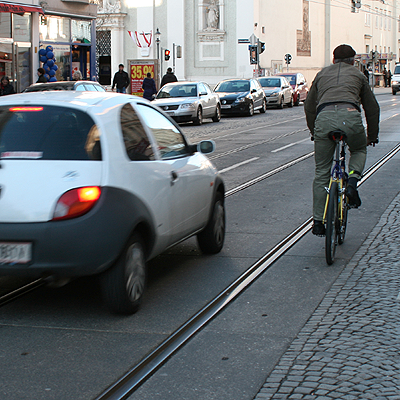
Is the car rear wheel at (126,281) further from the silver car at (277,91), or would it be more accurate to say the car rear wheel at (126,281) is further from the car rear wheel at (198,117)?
the silver car at (277,91)

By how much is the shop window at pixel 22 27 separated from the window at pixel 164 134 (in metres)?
24.0

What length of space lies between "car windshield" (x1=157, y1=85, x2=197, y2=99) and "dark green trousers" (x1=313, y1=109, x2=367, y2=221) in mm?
19901

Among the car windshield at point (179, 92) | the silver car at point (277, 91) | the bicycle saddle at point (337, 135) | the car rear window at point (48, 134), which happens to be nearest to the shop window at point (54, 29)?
the car windshield at point (179, 92)

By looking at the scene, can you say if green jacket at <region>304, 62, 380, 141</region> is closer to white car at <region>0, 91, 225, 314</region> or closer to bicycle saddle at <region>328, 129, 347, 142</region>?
bicycle saddle at <region>328, 129, 347, 142</region>

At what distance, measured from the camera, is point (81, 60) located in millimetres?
33969

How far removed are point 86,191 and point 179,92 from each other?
2223 cm

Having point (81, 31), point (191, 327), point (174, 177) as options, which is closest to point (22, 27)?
point (81, 31)

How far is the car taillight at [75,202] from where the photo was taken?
470 cm

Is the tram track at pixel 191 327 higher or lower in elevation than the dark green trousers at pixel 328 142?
lower

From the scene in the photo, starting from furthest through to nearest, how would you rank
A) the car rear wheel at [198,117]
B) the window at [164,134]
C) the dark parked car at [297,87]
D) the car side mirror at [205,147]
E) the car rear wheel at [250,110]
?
1. the dark parked car at [297,87]
2. the car rear wheel at [250,110]
3. the car rear wheel at [198,117]
4. the car side mirror at [205,147]
5. the window at [164,134]

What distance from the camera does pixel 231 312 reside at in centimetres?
511

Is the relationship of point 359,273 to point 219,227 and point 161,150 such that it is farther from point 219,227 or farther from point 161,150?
point 161,150

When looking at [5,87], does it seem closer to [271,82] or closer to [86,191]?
[271,82]

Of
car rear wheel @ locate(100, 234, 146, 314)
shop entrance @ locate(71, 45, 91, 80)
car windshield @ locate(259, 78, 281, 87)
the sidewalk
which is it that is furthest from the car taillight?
car windshield @ locate(259, 78, 281, 87)
